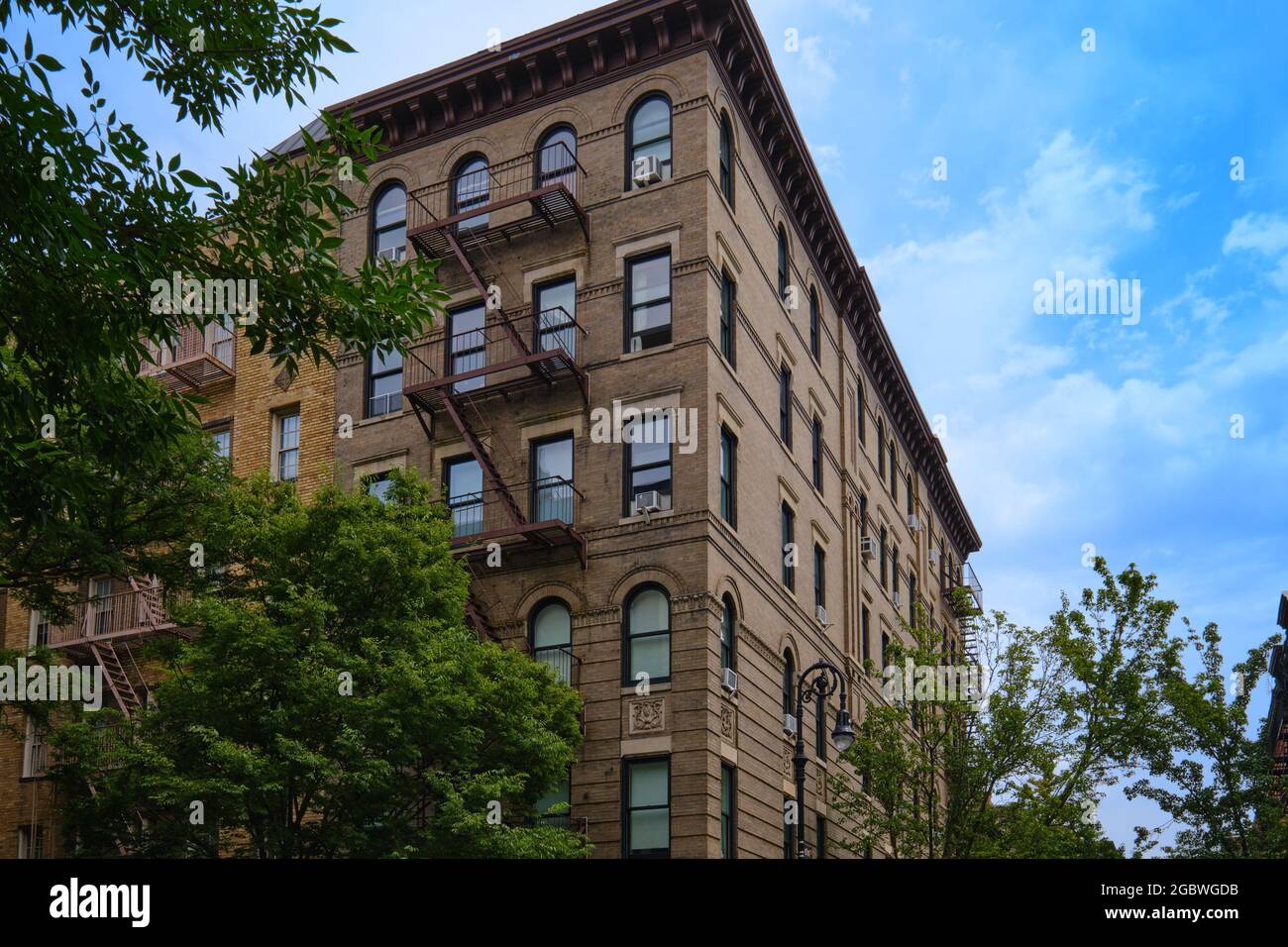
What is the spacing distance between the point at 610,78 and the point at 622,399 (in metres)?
8.23

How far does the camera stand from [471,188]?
3431 centimetres

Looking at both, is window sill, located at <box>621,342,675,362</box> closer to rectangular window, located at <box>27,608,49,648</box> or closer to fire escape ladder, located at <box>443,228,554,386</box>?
fire escape ladder, located at <box>443,228,554,386</box>

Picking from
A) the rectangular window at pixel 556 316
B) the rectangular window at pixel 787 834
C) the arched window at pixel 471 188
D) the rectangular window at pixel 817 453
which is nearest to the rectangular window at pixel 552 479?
the rectangular window at pixel 556 316

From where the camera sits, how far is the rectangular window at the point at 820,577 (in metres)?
38.5

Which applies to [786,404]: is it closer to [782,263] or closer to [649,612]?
[782,263]

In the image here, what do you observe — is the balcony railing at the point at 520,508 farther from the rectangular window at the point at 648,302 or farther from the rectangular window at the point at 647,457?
the rectangular window at the point at 648,302

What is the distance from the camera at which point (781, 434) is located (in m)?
36.2

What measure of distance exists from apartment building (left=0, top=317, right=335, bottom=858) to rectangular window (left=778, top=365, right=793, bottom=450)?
459 inches

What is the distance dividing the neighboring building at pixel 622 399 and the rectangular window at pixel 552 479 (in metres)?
0.06

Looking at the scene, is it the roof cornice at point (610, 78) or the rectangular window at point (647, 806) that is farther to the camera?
the roof cornice at point (610, 78)

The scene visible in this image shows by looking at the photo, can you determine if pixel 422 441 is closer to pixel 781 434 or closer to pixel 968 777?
pixel 781 434

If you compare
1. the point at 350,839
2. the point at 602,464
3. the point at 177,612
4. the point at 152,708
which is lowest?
the point at 350,839
